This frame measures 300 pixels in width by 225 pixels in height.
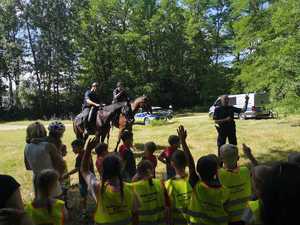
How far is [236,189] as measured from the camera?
4699 mm

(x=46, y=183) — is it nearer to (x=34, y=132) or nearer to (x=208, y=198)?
(x=208, y=198)

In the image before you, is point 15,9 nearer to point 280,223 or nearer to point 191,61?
point 191,61

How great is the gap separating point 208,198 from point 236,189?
591mm

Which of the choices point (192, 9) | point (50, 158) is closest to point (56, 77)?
point (192, 9)

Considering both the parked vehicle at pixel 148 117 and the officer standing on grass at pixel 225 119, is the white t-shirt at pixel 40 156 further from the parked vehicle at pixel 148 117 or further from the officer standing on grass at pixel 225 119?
the parked vehicle at pixel 148 117

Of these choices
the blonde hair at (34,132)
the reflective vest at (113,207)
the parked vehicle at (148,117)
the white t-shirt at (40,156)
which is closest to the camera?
the reflective vest at (113,207)

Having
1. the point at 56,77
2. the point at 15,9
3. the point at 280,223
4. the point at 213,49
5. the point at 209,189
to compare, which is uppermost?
the point at 15,9

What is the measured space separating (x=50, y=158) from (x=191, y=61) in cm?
5217

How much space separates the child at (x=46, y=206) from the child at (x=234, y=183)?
180cm

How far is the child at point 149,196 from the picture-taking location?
179 inches

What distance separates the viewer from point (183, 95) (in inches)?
2180

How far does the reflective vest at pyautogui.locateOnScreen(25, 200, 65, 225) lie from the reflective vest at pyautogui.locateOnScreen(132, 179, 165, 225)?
861 mm

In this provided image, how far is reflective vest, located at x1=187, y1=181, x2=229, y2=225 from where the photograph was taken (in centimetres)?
423

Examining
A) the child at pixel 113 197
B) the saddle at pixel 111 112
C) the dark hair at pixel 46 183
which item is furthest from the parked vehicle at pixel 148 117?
the dark hair at pixel 46 183
